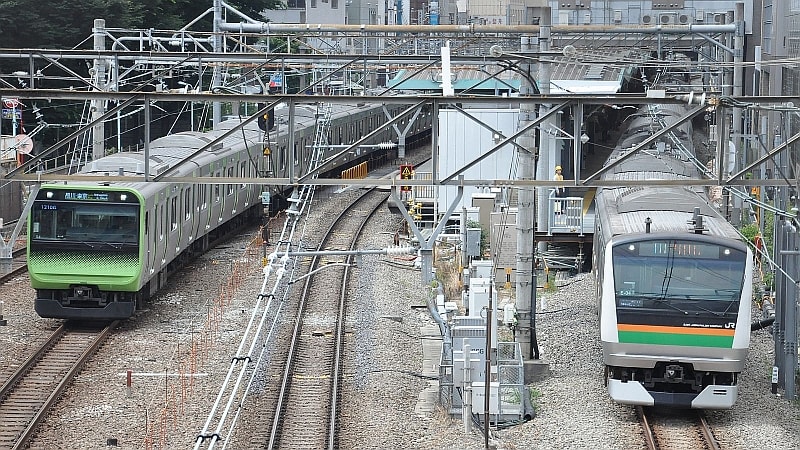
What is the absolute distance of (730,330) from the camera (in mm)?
12898

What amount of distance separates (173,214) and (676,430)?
9.30m

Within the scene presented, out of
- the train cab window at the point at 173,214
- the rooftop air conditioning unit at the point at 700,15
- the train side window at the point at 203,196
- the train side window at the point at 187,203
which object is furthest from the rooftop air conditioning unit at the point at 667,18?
the train cab window at the point at 173,214

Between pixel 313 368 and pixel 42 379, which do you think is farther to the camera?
pixel 313 368

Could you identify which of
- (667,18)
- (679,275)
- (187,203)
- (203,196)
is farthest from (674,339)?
(667,18)

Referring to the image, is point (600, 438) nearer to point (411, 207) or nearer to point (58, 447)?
point (58, 447)

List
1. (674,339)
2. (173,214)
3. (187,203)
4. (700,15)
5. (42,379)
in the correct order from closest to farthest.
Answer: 1. (674,339)
2. (42,379)
3. (173,214)
4. (187,203)
5. (700,15)

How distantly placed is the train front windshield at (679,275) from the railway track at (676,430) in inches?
48.1

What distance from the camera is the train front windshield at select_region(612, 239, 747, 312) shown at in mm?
13000

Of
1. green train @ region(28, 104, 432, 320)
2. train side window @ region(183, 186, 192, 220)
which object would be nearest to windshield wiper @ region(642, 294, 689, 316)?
green train @ region(28, 104, 432, 320)

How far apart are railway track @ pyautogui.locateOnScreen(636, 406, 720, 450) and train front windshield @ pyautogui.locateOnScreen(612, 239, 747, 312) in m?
1.22

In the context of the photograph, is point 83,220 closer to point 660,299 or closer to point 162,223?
point 162,223

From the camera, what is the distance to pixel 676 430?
43.1 ft

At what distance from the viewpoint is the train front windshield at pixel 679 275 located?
42.7 feet

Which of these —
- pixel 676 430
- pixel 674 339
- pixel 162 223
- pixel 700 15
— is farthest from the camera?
pixel 700 15
